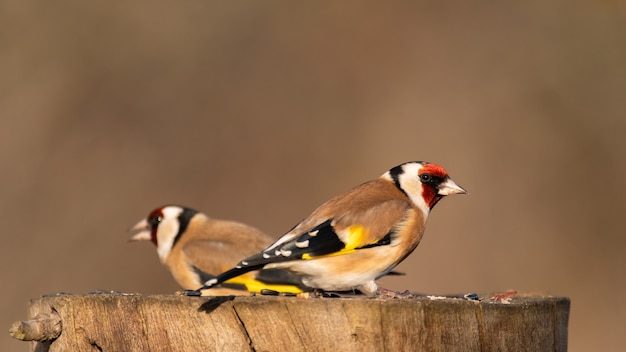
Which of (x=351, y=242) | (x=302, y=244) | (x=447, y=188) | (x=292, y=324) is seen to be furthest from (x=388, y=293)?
(x=292, y=324)

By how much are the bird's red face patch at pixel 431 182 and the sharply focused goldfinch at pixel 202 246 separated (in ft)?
4.73

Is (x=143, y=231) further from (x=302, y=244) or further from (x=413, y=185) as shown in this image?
(x=302, y=244)

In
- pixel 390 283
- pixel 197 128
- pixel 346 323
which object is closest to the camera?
pixel 346 323

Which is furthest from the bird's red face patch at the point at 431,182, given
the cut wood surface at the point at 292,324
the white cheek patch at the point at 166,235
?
the white cheek patch at the point at 166,235

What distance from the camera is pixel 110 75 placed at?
36.5 ft

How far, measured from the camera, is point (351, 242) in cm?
521

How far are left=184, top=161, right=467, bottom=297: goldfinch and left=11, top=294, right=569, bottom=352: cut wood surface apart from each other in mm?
851

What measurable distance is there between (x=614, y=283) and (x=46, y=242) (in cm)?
586

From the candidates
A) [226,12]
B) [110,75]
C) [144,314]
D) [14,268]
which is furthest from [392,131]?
[144,314]

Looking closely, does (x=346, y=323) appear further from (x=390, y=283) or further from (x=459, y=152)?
(x=459, y=152)

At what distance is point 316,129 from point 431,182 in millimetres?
4914

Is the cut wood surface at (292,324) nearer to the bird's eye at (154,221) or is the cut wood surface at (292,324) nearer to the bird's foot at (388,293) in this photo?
the bird's foot at (388,293)

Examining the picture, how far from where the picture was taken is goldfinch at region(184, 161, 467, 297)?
5.02 m

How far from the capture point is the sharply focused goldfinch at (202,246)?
24.1 feet
